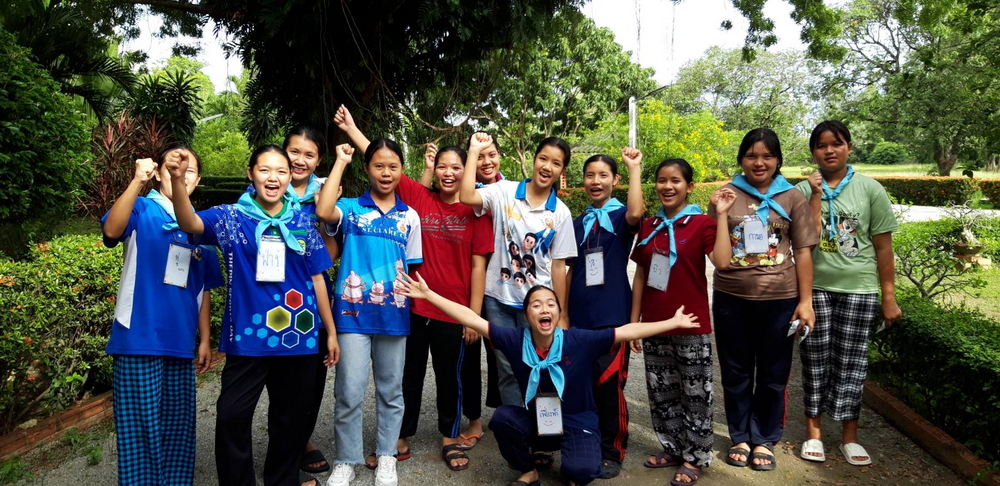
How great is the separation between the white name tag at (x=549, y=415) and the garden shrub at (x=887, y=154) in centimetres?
5601

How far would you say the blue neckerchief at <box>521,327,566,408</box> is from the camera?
2908 millimetres

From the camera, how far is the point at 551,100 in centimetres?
2345

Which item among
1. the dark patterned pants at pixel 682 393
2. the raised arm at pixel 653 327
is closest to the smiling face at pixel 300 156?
the raised arm at pixel 653 327

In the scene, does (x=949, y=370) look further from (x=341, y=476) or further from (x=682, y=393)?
(x=341, y=476)

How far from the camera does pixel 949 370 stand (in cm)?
344

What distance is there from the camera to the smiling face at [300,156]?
3156 millimetres

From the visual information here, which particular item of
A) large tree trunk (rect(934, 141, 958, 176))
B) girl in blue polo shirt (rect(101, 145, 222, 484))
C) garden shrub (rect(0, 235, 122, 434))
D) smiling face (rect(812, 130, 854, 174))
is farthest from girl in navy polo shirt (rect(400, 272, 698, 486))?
large tree trunk (rect(934, 141, 958, 176))

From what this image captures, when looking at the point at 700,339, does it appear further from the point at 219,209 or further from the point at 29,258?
the point at 29,258

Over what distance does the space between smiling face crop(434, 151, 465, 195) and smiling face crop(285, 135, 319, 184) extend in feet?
2.17

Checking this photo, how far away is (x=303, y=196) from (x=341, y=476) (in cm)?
137

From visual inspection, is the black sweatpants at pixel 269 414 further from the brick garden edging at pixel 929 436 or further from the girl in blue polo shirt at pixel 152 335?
the brick garden edging at pixel 929 436

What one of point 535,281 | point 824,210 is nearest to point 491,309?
point 535,281

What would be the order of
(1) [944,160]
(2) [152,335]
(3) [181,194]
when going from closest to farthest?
(3) [181,194] < (2) [152,335] < (1) [944,160]

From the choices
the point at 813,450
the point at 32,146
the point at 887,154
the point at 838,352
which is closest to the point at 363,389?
the point at 813,450
